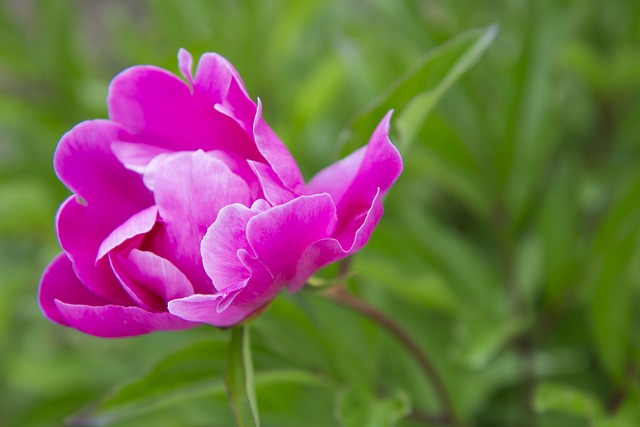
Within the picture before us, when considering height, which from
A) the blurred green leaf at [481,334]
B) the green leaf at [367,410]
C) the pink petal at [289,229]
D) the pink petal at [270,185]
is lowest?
the blurred green leaf at [481,334]

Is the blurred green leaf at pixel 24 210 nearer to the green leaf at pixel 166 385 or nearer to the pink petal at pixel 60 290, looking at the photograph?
the green leaf at pixel 166 385

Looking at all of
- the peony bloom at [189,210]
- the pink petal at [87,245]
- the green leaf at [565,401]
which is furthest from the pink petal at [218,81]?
the green leaf at [565,401]

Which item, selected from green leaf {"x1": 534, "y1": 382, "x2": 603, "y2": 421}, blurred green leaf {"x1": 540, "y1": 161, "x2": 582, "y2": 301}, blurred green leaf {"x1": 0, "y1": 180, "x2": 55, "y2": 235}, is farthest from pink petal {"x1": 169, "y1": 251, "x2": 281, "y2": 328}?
blurred green leaf {"x1": 0, "y1": 180, "x2": 55, "y2": 235}

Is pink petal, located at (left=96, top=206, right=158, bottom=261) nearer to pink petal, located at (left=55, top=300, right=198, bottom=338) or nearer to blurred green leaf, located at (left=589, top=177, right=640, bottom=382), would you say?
pink petal, located at (left=55, top=300, right=198, bottom=338)

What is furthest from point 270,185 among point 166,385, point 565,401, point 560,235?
point 560,235

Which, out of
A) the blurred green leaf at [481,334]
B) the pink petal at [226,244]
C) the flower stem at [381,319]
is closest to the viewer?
the pink petal at [226,244]

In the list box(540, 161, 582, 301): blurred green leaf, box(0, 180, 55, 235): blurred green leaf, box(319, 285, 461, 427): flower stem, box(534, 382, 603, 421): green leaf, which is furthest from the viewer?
box(0, 180, 55, 235): blurred green leaf

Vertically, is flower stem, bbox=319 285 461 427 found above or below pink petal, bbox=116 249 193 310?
below

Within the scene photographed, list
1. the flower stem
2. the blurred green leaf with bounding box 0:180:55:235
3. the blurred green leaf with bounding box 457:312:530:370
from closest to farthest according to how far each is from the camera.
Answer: the flower stem → the blurred green leaf with bounding box 457:312:530:370 → the blurred green leaf with bounding box 0:180:55:235
